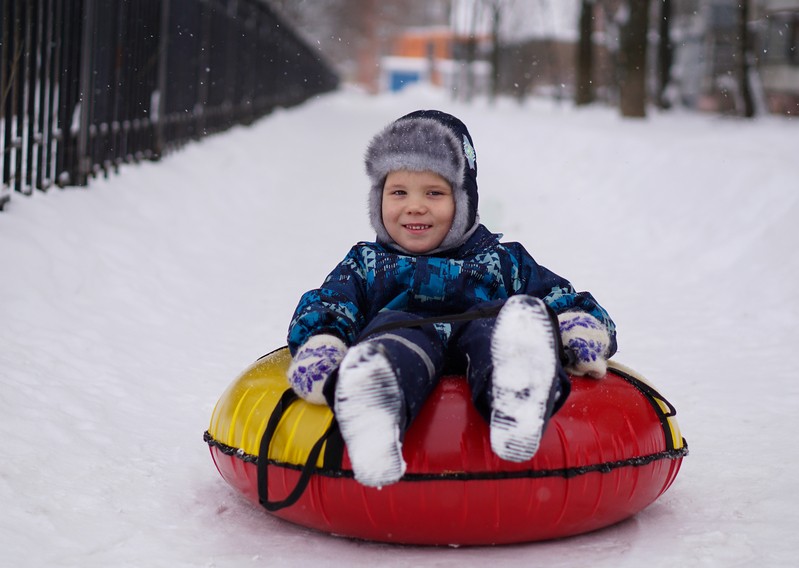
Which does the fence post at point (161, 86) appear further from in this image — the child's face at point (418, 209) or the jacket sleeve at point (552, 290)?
the jacket sleeve at point (552, 290)

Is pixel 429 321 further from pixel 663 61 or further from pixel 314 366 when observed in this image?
pixel 663 61

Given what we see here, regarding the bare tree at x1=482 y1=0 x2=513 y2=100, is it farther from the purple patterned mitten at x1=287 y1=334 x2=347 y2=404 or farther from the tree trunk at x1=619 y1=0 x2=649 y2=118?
the purple patterned mitten at x1=287 y1=334 x2=347 y2=404

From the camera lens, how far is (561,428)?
278 centimetres

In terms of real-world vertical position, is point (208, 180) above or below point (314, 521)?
above

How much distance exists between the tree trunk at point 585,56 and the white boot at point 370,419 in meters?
20.4

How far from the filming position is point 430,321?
2869 mm

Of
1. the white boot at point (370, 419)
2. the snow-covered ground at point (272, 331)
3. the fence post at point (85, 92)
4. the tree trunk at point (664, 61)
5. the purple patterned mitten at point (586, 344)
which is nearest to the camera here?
the white boot at point (370, 419)

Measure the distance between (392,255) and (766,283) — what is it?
360cm

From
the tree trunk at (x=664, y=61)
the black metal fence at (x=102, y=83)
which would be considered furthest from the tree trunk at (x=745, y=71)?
→ the black metal fence at (x=102, y=83)

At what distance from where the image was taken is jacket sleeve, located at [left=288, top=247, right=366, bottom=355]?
122 inches

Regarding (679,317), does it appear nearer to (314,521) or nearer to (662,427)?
(662,427)

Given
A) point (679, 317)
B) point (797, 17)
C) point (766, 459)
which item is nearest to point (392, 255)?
point (766, 459)

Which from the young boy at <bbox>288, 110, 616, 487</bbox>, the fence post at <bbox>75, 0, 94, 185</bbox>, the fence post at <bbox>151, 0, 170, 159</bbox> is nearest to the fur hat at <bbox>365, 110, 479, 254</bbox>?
the young boy at <bbox>288, 110, 616, 487</bbox>

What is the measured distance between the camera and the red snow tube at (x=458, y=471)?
8.70 feet
